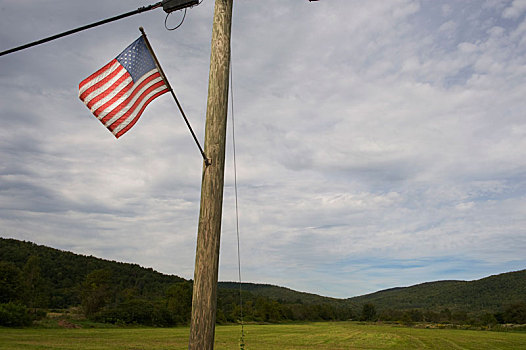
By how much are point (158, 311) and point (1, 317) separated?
35.3 meters

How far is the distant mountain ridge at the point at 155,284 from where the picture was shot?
99938 mm

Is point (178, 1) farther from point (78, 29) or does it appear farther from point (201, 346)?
point (201, 346)

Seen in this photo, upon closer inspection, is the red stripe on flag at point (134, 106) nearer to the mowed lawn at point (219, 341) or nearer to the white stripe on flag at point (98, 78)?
the white stripe on flag at point (98, 78)

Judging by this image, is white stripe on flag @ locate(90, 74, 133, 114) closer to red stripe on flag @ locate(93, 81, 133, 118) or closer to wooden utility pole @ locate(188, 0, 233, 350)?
red stripe on flag @ locate(93, 81, 133, 118)

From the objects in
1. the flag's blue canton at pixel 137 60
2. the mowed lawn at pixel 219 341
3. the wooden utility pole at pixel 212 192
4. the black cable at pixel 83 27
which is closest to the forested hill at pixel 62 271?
the mowed lawn at pixel 219 341

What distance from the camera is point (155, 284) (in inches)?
5281

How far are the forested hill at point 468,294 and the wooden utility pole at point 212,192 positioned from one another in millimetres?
118940

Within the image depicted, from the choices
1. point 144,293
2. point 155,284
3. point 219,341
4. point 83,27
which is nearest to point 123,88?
point 83,27

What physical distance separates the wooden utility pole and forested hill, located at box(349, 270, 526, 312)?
119 m

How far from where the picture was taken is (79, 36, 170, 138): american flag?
5.09m

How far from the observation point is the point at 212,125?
4.86 metres

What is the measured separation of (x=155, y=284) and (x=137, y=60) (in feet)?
454

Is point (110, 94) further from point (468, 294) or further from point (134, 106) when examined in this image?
point (468, 294)

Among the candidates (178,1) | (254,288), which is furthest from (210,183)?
(254,288)
